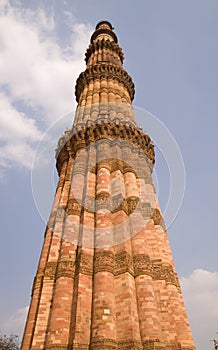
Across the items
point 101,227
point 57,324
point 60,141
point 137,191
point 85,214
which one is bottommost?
point 57,324

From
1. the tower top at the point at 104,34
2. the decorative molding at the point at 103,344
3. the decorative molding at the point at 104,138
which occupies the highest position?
the tower top at the point at 104,34

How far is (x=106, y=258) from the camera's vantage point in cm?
1036

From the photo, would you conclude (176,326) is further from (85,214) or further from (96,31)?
(96,31)

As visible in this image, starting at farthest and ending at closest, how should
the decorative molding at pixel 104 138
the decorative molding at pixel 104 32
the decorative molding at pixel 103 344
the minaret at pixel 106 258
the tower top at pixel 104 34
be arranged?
1. the decorative molding at pixel 104 32
2. the tower top at pixel 104 34
3. the decorative molding at pixel 104 138
4. the minaret at pixel 106 258
5. the decorative molding at pixel 103 344

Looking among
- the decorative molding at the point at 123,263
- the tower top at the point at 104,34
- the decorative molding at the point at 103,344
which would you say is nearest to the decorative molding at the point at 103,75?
the tower top at the point at 104,34

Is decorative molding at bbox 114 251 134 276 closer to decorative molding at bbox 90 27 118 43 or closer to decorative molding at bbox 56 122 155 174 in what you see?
decorative molding at bbox 56 122 155 174

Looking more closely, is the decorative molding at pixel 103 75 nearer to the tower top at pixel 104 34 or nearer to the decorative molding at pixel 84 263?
the tower top at pixel 104 34

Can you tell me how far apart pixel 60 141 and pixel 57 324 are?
11324 millimetres

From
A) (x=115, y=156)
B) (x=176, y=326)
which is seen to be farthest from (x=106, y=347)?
(x=115, y=156)

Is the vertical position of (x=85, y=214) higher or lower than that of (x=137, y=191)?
lower

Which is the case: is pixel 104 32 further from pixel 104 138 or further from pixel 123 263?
pixel 123 263

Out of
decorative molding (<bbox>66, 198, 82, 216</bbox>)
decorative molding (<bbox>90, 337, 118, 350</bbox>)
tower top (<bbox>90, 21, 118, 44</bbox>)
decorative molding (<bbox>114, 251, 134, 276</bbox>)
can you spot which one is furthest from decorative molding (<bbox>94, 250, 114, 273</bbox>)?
tower top (<bbox>90, 21, 118, 44</bbox>)

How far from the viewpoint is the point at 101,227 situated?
11.3 metres

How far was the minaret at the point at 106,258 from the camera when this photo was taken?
28.6 feet
